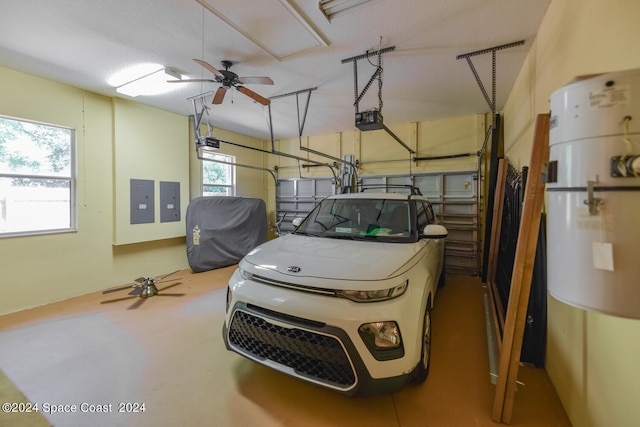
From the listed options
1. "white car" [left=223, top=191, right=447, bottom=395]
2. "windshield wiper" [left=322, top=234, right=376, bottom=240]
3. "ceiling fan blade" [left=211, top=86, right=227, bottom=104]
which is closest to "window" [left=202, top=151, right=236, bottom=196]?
"ceiling fan blade" [left=211, top=86, right=227, bottom=104]

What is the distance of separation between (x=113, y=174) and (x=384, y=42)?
464 centimetres

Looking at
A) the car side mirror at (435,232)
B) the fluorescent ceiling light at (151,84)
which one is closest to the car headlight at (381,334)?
the car side mirror at (435,232)

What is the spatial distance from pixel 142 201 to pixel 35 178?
1.36m

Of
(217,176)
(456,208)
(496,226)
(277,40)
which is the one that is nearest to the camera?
(277,40)

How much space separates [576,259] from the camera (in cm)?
104

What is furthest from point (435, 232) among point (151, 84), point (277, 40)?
point (151, 84)

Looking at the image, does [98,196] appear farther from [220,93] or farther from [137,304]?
[220,93]

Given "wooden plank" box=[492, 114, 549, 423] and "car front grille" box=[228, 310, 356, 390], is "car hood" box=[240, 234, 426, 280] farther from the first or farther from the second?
"wooden plank" box=[492, 114, 549, 423]

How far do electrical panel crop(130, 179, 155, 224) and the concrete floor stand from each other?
6.21ft

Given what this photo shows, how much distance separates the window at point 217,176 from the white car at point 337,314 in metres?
4.55

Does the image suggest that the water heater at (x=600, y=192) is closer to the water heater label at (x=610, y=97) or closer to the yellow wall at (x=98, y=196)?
the water heater label at (x=610, y=97)

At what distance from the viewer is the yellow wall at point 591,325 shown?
1220 millimetres

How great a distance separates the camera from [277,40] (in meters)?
2.80

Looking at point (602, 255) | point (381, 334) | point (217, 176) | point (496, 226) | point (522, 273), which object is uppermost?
point (217, 176)
